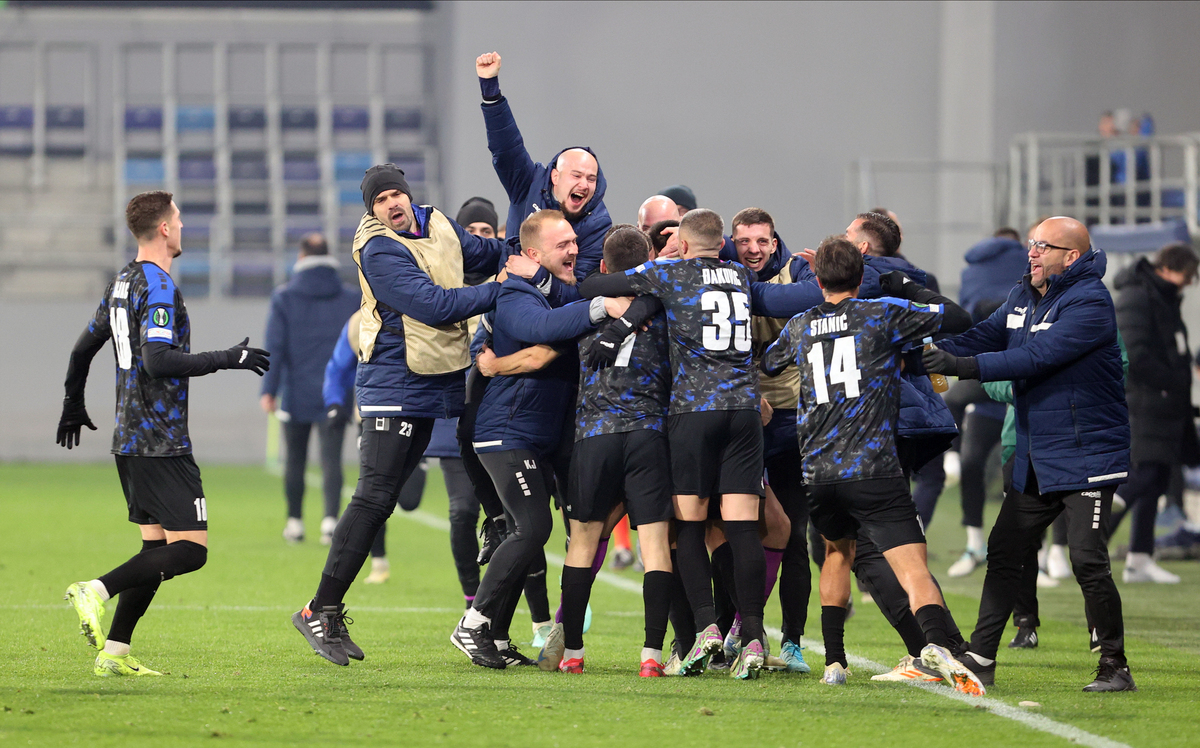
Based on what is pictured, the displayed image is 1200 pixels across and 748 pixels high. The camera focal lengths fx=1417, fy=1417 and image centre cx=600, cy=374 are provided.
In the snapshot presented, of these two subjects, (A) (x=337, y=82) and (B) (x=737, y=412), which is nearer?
(B) (x=737, y=412)

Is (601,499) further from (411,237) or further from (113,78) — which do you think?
(113,78)

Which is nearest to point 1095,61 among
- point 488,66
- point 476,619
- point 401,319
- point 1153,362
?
point 1153,362

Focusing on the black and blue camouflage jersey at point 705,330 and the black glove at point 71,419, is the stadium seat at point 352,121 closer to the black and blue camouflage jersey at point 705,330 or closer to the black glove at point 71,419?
the black glove at point 71,419

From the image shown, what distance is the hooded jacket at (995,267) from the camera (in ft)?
31.6

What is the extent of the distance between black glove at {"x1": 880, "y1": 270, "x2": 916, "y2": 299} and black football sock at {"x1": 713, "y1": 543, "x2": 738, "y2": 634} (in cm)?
117

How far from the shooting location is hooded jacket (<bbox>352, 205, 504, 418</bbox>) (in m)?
5.47

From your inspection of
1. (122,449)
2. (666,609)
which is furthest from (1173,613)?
(122,449)

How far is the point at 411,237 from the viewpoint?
226 inches

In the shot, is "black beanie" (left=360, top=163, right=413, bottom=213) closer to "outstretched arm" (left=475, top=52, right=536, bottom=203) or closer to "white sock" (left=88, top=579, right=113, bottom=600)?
"outstretched arm" (left=475, top=52, right=536, bottom=203)

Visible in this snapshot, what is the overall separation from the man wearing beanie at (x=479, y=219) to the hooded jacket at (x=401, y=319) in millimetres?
1530

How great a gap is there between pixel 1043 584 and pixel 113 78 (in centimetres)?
2063

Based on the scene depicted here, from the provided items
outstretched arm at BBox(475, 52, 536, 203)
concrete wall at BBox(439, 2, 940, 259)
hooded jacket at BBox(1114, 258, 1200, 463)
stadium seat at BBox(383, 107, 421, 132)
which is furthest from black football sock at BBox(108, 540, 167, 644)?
stadium seat at BBox(383, 107, 421, 132)

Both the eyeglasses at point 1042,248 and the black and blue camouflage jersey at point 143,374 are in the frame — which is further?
the eyeglasses at point 1042,248

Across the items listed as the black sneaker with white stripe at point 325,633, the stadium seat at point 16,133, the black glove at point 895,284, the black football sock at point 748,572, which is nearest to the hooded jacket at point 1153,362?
the black glove at point 895,284
